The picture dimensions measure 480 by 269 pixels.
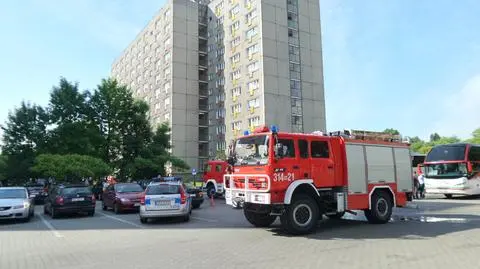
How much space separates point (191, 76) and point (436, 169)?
50.7 metres

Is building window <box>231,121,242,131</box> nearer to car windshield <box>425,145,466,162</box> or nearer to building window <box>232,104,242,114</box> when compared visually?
Result: building window <box>232,104,242,114</box>

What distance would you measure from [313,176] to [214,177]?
19.3 meters

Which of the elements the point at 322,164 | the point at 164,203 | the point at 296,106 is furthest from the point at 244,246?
the point at 296,106

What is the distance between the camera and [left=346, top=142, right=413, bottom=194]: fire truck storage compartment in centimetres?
1317

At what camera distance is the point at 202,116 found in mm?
73250

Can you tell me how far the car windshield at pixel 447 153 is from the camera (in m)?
25.6

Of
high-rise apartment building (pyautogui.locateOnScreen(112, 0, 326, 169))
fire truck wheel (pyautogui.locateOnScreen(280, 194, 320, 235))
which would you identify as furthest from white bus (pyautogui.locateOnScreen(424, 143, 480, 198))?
high-rise apartment building (pyautogui.locateOnScreen(112, 0, 326, 169))

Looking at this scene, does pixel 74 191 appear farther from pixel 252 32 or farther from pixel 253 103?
pixel 252 32

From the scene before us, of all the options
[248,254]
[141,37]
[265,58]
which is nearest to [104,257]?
[248,254]

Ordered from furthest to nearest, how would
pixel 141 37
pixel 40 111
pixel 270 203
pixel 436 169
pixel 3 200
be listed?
1. pixel 141 37
2. pixel 40 111
3. pixel 436 169
4. pixel 3 200
5. pixel 270 203

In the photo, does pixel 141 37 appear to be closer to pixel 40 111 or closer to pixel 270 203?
pixel 40 111

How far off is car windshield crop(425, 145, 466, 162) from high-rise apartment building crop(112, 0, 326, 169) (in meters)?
33.3

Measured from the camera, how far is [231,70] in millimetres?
66875

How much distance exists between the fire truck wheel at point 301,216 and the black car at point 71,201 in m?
11.1
